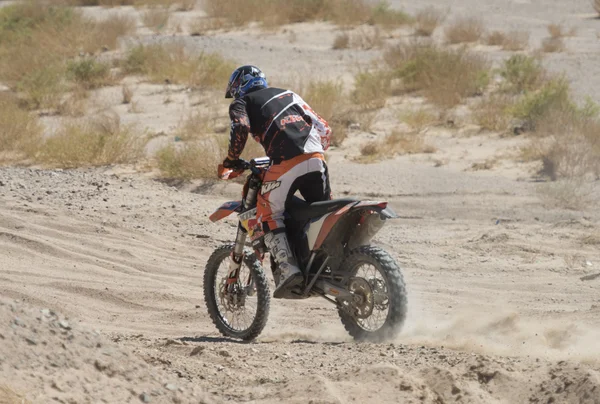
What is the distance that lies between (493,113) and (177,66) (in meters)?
6.60

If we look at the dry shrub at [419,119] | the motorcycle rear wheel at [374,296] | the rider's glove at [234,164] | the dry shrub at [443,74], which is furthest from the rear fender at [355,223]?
the dry shrub at [443,74]

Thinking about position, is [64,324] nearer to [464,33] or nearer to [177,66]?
[177,66]

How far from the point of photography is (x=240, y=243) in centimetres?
712

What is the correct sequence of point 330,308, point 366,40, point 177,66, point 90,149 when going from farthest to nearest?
point 366,40 → point 177,66 → point 90,149 → point 330,308

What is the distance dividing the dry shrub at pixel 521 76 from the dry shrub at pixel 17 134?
340 inches

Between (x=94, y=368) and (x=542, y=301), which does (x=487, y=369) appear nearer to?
(x=94, y=368)

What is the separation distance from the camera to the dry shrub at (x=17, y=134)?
46.9 ft

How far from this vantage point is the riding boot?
6672mm

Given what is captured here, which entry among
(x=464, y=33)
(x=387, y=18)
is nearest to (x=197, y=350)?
(x=464, y=33)

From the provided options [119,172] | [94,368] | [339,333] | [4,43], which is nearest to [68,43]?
[4,43]

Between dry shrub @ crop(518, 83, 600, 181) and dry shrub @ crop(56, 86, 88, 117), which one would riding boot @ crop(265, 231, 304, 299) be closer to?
dry shrub @ crop(518, 83, 600, 181)

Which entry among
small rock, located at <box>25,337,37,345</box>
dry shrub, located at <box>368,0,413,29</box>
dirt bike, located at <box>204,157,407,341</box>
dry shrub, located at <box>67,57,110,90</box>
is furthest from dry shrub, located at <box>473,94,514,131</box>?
small rock, located at <box>25,337,37,345</box>

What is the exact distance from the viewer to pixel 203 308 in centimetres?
821

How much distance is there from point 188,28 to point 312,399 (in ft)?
75.0
